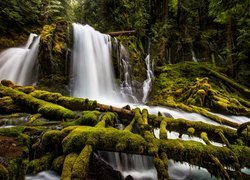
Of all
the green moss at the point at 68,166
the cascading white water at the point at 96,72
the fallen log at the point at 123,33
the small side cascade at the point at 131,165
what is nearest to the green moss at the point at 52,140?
the green moss at the point at 68,166

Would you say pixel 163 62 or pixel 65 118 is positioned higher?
pixel 163 62

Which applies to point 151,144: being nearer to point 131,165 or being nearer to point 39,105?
point 131,165

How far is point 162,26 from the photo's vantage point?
58.7 feet

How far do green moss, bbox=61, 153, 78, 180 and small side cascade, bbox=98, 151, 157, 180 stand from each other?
4.64ft

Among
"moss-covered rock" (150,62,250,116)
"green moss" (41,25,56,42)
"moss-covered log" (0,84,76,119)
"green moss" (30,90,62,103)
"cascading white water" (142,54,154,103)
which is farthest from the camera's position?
"cascading white water" (142,54,154,103)

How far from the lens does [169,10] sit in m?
20.6

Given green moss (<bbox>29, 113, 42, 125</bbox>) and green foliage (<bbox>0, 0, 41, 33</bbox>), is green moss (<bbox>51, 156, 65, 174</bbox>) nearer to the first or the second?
green moss (<bbox>29, 113, 42, 125</bbox>)

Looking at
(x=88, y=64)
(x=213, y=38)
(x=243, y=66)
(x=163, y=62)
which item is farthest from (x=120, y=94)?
(x=213, y=38)

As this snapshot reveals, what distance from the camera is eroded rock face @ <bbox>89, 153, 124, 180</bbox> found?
2.91m

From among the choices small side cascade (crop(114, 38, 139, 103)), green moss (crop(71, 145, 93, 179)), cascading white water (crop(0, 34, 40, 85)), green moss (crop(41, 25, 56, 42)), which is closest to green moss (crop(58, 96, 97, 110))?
green moss (crop(71, 145, 93, 179))

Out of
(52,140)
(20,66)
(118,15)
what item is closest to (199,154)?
(52,140)

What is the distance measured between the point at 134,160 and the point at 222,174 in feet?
6.81

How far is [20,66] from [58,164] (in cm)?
875

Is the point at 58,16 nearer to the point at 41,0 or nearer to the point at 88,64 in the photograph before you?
the point at 41,0
